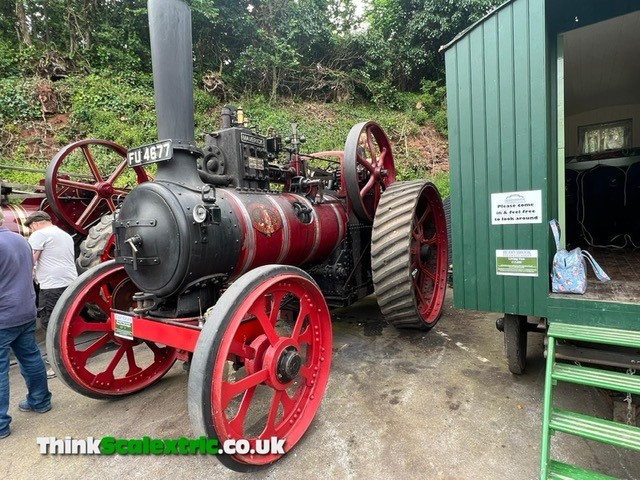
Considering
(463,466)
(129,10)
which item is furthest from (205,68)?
(463,466)

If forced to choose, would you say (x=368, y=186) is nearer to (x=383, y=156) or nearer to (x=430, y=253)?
(x=383, y=156)

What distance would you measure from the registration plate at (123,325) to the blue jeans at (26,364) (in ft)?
2.40

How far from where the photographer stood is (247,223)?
2.62 m

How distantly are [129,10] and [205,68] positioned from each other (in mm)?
2636

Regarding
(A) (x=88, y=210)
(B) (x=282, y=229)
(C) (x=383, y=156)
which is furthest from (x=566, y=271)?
(A) (x=88, y=210)

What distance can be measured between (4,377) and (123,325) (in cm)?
91

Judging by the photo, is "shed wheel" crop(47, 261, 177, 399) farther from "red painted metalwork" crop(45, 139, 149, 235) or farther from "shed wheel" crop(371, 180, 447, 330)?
"shed wheel" crop(371, 180, 447, 330)

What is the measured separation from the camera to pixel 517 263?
2.52m

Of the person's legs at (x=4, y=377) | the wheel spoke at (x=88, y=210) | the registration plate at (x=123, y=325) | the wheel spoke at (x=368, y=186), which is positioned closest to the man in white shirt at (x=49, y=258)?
the wheel spoke at (x=88, y=210)

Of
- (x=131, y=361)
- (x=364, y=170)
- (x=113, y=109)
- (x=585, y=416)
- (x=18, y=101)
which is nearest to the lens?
(x=585, y=416)

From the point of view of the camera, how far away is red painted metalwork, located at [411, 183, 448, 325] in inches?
161

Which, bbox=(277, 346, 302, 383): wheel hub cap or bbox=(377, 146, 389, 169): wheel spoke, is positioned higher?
bbox=(377, 146, 389, 169): wheel spoke

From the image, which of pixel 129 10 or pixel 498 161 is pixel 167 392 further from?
pixel 129 10

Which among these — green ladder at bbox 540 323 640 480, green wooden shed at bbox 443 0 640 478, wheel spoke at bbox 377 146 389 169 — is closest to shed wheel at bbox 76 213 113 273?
wheel spoke at bbox 377 146 389 169
